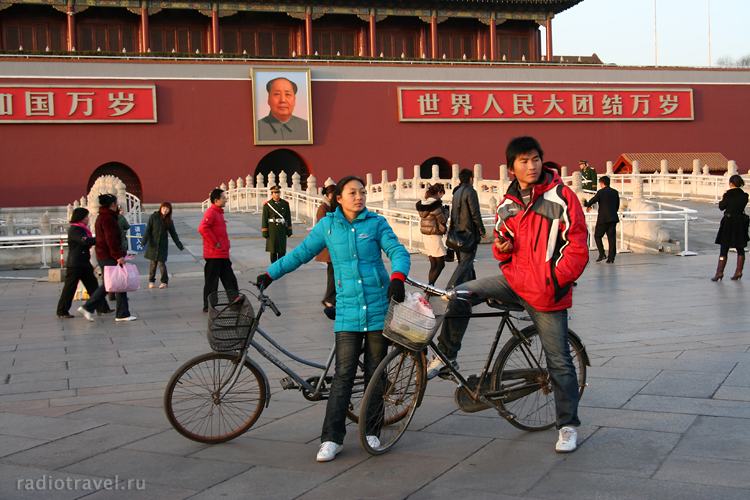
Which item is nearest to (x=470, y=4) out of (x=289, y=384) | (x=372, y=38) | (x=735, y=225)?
(x=372, y=38)

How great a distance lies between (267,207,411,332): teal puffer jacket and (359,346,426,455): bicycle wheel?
20 cm

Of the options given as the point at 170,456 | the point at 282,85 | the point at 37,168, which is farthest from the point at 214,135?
the point at 170,456

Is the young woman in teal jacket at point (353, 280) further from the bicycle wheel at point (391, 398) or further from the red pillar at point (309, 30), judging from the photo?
the red pillar at point (309, 30)

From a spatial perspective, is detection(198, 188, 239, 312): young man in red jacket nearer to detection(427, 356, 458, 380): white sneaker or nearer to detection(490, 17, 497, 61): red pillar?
detection(427, 356, 458, 380): white sneaker

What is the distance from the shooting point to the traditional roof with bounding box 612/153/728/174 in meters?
25.2

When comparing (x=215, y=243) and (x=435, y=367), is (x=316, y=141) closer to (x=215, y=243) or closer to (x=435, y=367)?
(x=215, y=243)

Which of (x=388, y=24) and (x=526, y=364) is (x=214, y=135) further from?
(x=526, y=364)

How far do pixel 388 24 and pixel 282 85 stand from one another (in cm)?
707

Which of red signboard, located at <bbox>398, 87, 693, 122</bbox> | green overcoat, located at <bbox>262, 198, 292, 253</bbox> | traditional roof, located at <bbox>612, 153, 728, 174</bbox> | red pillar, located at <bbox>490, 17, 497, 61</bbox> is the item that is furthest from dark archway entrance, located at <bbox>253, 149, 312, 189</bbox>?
green overcoat, located at <bbox>262, 198, 292, 253</bbox>

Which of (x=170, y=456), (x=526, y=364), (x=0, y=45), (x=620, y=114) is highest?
(x=0, y=45)

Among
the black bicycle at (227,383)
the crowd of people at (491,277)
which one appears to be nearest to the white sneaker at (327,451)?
the crowd of people at (491,277)

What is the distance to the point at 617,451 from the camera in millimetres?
3215

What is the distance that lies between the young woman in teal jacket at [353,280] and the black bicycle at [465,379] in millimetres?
115

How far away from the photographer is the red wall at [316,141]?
22484 millimetres
